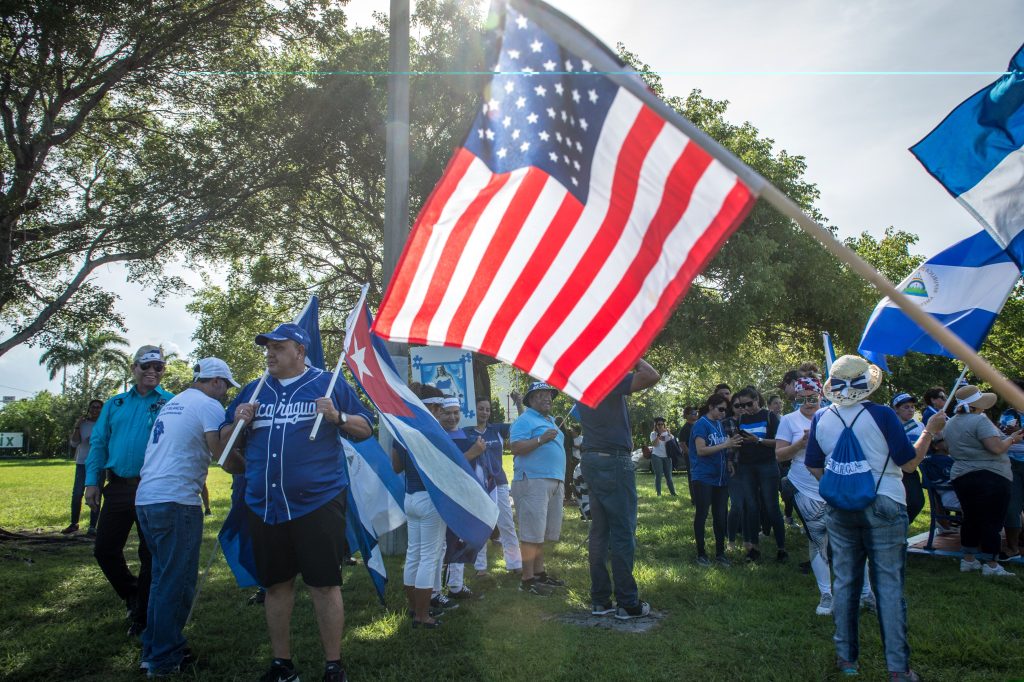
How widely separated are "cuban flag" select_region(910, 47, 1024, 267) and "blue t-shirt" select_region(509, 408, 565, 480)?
163 inches

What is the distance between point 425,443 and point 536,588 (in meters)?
2.73

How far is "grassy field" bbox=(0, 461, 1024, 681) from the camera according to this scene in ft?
16.6

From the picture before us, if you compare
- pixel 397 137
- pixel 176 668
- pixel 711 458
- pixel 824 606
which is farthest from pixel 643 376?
pixel 397 137

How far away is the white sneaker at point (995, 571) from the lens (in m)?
7.62

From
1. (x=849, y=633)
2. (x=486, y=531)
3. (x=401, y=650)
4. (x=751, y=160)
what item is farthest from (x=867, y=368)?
(x=751, y=160)

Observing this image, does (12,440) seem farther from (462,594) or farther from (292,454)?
(292,454)

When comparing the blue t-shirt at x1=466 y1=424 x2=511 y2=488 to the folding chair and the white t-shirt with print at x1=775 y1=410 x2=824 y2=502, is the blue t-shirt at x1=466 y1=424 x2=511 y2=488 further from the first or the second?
the folding chair

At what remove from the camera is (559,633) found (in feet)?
19.3

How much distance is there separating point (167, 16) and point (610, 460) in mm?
9364

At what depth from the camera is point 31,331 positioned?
10.8 meters

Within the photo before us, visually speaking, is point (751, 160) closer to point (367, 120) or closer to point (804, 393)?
point (367, 120)

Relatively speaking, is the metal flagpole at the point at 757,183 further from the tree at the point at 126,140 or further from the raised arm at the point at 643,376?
the tree at the point at 126,140

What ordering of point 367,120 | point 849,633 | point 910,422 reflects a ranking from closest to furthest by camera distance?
point 849,633
point 910,422
point 367,120

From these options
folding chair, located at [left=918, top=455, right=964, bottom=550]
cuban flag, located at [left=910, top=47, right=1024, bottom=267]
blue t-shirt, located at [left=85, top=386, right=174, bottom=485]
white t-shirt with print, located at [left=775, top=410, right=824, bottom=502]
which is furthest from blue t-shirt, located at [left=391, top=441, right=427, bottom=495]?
folding chair, located at [left=918, top=455, right=964, bottom=550]
